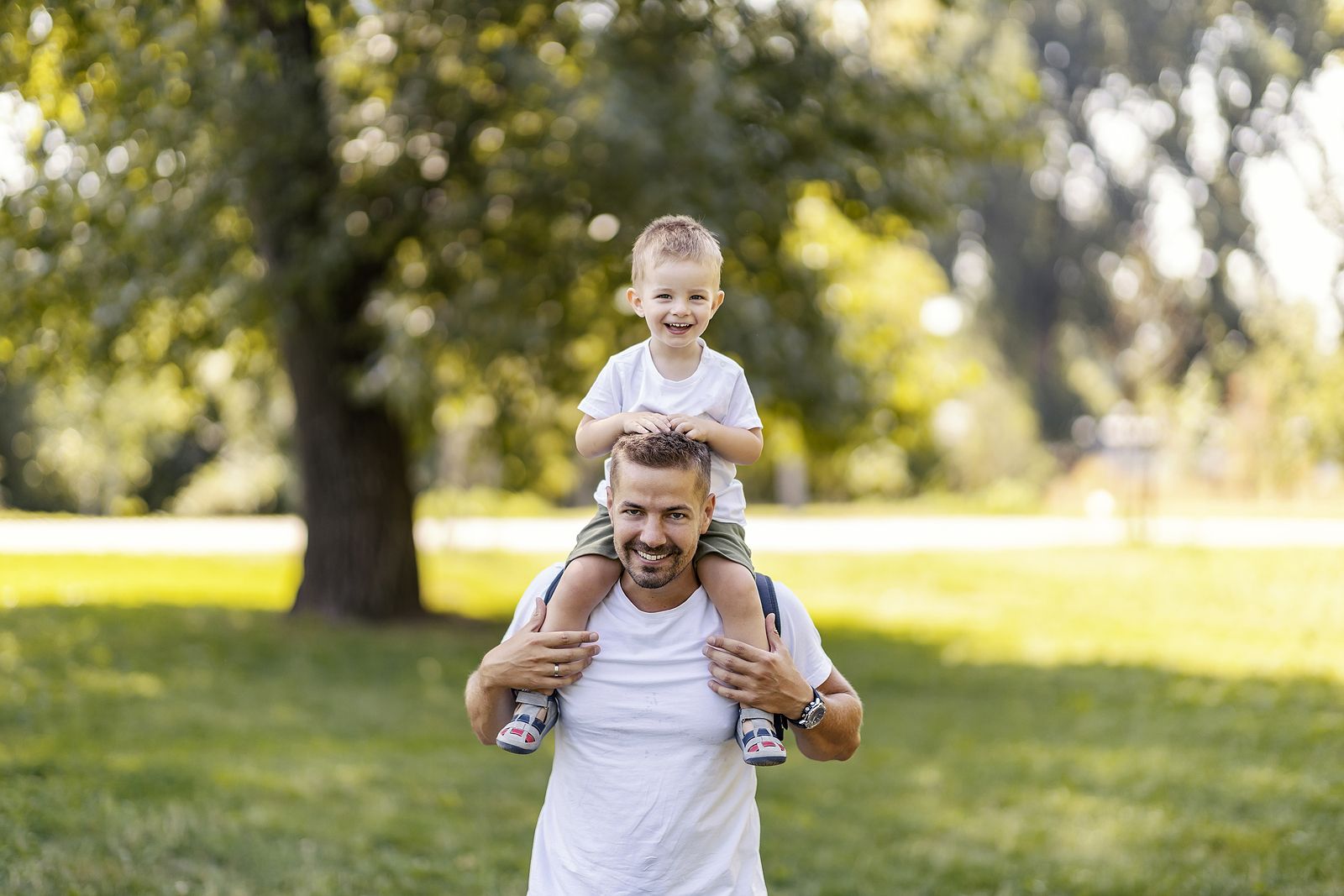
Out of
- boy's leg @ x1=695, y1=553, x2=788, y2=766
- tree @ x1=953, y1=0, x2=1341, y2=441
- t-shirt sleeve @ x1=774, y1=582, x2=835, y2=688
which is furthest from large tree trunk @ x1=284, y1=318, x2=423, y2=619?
tree @ x1=953, y1=0, x2=1341, y2=441

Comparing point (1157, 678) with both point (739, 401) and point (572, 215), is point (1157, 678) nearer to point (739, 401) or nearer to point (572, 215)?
point (572, 215)

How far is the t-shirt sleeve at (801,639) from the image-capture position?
11.4 ft

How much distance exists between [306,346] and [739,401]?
439 inches

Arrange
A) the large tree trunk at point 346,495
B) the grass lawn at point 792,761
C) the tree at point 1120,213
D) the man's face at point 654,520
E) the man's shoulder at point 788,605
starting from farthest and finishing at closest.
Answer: the tree at point 1120,213, the large tree trunk at point 346,495, the grass lawn at point 792,761, the man's shoulder at point 788,605, the man's face at point 654,520

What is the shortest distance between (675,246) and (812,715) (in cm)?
108

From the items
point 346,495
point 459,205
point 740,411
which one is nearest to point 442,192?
point 459,205

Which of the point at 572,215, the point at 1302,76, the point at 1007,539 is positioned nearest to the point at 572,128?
the point at 572,215

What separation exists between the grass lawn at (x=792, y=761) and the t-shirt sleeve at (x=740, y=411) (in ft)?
11.6

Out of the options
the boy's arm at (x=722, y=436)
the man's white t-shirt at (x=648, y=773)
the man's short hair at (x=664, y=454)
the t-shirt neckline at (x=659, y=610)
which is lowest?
the man's white t-shirt at (x=648, y=773)

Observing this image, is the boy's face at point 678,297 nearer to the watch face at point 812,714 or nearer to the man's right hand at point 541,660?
the man's right hand at point 541,660

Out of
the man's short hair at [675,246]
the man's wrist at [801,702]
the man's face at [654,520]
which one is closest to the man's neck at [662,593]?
the man's face at [654,520]

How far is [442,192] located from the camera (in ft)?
42.7

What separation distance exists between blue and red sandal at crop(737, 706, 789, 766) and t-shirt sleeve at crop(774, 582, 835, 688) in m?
0.25

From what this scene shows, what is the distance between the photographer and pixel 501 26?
1267cm
